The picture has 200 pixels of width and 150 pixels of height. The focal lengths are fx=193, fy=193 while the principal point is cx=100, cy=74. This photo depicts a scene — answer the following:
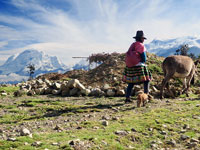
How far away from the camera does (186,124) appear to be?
207 inches

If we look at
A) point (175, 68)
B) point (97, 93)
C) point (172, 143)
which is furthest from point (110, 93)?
point (172, 143)

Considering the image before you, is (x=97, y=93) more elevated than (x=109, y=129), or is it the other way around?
(x=97, y=93)

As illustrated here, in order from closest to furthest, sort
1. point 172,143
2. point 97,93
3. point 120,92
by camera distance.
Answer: point 172,143, point 120,92, point 97,93

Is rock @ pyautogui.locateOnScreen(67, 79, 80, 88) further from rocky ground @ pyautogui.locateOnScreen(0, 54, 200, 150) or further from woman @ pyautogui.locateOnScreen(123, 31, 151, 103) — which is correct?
woman @ pyautogui.locateOnScreen(123, 31, 151, 103)

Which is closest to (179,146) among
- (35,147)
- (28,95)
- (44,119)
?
(35,147)

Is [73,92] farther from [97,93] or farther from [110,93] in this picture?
[110,93]

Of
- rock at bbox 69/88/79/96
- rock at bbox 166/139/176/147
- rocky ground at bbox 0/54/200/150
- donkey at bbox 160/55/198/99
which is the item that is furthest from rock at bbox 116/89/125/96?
rock at bbox 166/139/176/147

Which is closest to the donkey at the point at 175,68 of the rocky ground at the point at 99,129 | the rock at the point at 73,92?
the rocky ground at the point at 99,129

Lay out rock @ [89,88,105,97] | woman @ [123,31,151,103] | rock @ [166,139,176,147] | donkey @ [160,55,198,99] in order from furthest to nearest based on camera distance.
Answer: rock @ [89,88,105,97]
donkey @ [160,55,198,99]
woman @ [123,31,151,103]
rock @ [166,139,176,147]

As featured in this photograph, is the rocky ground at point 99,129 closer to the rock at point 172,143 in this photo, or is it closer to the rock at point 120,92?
the rock at point 172,143

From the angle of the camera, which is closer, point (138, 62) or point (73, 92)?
point (138, 62)

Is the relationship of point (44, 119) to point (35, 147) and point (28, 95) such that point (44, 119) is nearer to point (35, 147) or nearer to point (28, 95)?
point (35, 147)

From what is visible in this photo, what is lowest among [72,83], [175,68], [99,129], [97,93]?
[99,129]

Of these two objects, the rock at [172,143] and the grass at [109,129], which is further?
the rock at [172,143]
